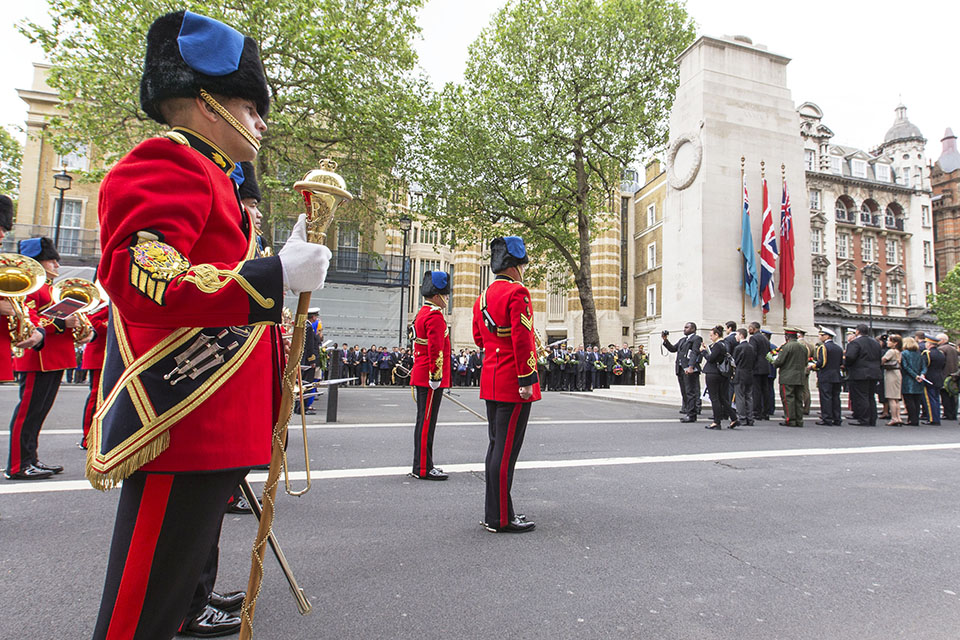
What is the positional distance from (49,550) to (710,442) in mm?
7768

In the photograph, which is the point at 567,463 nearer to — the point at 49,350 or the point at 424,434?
the point at 424,434

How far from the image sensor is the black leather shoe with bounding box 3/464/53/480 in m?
4.96

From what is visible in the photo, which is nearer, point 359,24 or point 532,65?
point 359,24

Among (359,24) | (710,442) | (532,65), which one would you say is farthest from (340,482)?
(532,65)

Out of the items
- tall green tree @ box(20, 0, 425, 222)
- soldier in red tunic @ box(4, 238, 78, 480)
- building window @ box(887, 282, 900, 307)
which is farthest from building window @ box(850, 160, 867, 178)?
soldier in red tunic @ box(4, 238, 78, 480)

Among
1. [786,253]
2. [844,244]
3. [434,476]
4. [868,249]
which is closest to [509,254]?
[434,476]

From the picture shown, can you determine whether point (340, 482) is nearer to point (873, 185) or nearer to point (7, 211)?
point (7, 211)

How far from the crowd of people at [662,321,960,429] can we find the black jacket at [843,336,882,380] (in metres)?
0.02

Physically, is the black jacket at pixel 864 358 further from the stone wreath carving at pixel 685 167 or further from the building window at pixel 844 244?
the building window at pixel 844 244

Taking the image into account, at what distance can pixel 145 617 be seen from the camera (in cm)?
142

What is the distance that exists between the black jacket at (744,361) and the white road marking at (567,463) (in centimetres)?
316

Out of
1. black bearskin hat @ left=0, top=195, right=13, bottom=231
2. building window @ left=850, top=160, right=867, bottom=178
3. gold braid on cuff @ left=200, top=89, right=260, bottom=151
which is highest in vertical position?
building window @ left=850, top=160, right=867, bottom=178

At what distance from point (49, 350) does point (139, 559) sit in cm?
484

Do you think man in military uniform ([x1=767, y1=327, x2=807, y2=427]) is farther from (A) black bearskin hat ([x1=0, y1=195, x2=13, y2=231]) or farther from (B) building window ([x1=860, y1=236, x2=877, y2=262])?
(B) building window ([x1=860, y1=236, x2=877, y2=262])
